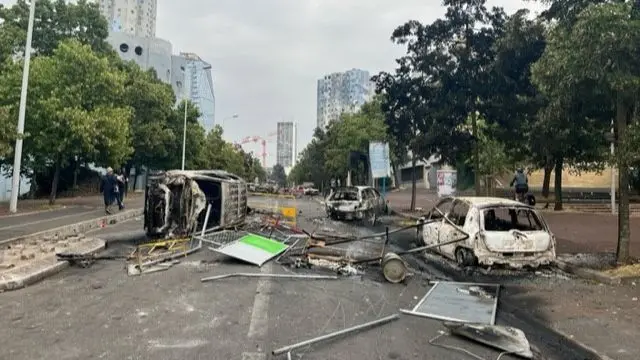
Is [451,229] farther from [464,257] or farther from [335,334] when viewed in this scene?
[335,334]

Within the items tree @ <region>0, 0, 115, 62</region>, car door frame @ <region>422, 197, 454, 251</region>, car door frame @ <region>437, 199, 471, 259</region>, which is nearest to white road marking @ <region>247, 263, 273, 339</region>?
car door frame @ <region>437, 199, 471, 259</region>

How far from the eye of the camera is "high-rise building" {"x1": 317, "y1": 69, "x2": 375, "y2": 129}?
8365cm

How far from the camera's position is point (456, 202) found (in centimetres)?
1123

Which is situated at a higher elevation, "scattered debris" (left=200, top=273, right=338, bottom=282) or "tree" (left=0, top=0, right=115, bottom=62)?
"tree" (left=0, top=0, right=115, bottom=62)

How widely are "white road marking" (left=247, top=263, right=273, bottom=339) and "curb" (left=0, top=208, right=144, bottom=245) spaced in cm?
731

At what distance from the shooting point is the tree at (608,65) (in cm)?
868

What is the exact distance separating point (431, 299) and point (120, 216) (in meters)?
16.4

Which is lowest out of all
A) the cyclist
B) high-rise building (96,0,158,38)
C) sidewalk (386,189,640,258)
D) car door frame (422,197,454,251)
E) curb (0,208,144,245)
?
curb (0,208,144,245)

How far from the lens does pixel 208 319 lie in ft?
20.5

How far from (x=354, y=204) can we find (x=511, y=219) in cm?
1031

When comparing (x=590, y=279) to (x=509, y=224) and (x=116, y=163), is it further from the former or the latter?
(x=116, y=163)

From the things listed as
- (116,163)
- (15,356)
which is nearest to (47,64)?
(116,163)

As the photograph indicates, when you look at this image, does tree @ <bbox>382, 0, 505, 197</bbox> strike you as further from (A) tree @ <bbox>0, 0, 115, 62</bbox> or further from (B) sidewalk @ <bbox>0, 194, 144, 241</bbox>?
(A) tree @ <bbox>0, 0, 115, 62</bbox>

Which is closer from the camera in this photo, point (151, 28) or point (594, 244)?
point (594, 244)
